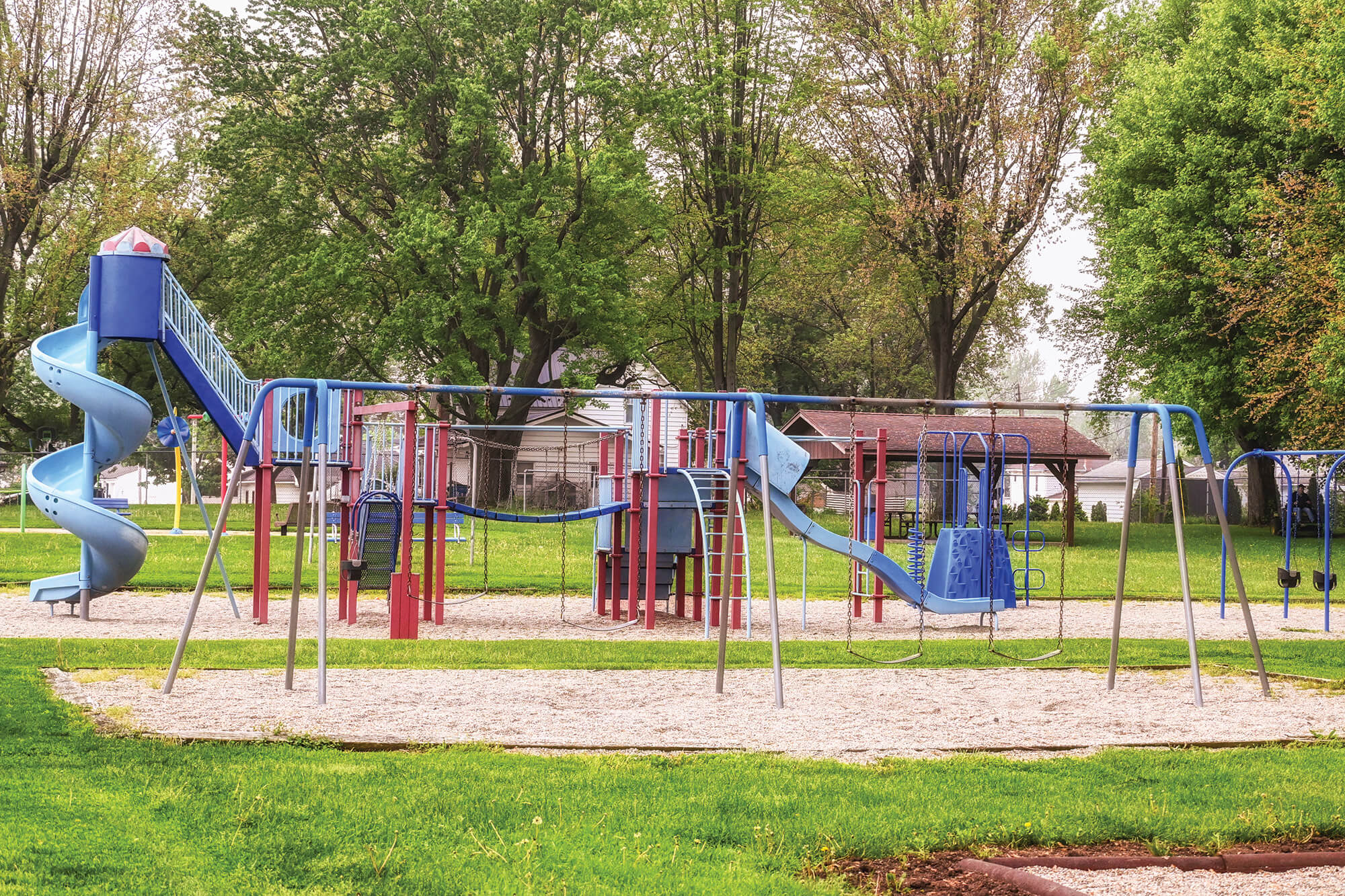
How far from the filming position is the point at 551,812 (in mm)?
5602

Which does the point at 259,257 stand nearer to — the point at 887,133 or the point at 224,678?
the point at 887,133

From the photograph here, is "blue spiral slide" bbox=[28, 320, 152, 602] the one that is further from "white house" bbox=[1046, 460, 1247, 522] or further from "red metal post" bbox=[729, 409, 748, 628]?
"white house" bbox=[1046, 460, 1247, 522]

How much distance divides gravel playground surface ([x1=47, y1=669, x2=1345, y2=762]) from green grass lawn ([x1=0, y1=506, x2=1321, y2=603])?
27.7 ft

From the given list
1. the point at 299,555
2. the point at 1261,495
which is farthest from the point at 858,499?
the point at 1261,495

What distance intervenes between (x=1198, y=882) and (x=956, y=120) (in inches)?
1375

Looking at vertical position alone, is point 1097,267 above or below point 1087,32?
below

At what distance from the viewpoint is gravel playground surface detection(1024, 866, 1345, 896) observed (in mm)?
4832

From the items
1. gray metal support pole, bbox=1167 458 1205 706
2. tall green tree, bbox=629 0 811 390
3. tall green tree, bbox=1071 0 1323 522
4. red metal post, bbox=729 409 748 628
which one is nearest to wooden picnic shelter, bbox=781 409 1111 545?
tall green tree, bbox=1071 0 1323 522

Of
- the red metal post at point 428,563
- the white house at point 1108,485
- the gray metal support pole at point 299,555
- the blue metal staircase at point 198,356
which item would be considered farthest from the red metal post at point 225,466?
the white house at point 1108,485

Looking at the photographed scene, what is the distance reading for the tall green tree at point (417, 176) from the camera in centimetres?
3484

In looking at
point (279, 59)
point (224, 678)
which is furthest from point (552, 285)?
point (224, 678)

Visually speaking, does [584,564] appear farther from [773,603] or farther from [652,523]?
[773,603]

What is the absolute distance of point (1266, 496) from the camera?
41.6 m

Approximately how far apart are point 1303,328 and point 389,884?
28.6m
